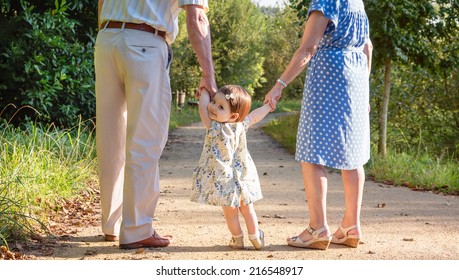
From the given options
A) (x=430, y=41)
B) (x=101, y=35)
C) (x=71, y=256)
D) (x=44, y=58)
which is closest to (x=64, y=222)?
(x=71, y=256)

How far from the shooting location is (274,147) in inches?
571

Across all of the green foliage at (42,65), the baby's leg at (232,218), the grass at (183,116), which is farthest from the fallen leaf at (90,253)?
Result: the grass at (183,116)

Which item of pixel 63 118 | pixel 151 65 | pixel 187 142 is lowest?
pixel 187 142

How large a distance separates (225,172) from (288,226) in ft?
5.19

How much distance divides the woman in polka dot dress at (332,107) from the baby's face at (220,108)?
0.92 ft

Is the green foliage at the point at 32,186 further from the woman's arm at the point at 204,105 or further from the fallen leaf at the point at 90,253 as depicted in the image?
the woman's arm at the point at 204,105

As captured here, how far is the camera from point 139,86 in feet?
16.1

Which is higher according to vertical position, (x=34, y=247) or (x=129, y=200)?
(x=129, y=200)

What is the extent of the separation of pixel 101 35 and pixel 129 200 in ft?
3.52

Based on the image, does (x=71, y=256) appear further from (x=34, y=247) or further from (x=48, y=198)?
(x=48, y=198)

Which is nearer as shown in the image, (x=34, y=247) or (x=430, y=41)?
(x=34, y=247)

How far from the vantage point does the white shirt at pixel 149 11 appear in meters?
4.88

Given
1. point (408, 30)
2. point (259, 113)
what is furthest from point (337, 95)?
point (408, 30)

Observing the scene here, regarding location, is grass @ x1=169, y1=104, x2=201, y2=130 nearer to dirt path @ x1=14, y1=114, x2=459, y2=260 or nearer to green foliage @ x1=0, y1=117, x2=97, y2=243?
dirt path @ x1=14, y1=114, x2=459, y2=260
